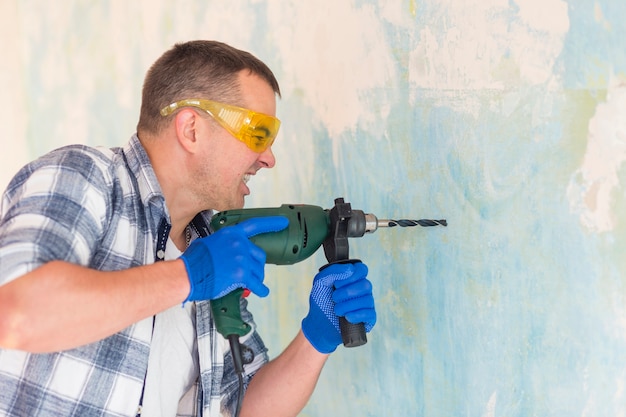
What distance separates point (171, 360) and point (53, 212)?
52 cm

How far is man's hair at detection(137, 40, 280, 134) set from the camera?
1.53 metres

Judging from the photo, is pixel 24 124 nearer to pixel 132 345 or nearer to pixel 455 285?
pixel 132 345

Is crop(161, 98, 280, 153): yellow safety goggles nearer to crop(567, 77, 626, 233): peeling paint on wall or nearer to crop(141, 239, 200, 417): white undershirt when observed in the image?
crop(141, 239, 200, 417): white undershirt

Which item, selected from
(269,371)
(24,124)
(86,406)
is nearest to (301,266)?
(269,371)

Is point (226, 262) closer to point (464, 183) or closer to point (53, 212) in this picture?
point (53, 212)

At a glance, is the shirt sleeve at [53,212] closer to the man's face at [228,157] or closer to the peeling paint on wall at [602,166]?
the man's face at [228,157]

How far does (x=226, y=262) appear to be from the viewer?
1370mm

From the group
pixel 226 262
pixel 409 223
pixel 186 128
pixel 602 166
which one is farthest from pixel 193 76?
pixel 602 166

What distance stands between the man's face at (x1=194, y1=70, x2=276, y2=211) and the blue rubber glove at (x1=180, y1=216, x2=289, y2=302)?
0.54ft

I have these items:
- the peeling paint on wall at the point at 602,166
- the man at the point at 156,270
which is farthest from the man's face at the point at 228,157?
the peeling paint on wall at the point at 602,166

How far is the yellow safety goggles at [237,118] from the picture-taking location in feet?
5.00

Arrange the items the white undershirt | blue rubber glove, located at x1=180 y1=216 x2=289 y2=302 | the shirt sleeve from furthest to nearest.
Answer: the white undershirt < blue rubber glove, located at x1=180 y1=216 x2=289 y2=302 < the shirt sleeve

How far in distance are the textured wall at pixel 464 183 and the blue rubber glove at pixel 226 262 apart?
0.41 metres

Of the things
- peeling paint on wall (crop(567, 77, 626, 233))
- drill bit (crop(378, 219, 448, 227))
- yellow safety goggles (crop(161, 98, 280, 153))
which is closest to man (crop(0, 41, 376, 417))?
yellow safety goggles (crop(161, 98, 280, 153))
